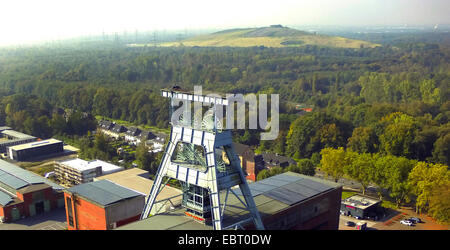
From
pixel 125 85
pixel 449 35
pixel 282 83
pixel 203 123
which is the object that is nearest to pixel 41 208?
pixel 203 123

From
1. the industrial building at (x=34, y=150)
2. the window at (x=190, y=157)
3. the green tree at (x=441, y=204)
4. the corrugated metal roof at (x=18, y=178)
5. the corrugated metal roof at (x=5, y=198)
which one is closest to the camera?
the window at (x=190, y=157)

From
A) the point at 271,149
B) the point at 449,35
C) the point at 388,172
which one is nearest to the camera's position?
the point at 388,172

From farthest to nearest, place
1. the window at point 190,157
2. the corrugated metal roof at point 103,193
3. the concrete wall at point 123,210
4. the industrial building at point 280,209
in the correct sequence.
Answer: the corrugated metal roof at point 103,193 → the concrete wall at point 123,210 → the window at point 190,157 → the industrial building at point 280,209

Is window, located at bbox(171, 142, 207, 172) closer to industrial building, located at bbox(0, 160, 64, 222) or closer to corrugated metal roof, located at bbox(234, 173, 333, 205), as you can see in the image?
corrugated metal roof, located at bbox(234, 173, 333, 205)

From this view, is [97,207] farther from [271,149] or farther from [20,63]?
[20,63]

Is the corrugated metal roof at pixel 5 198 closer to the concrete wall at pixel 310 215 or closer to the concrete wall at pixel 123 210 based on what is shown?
the concrete wall at pixel 123 210

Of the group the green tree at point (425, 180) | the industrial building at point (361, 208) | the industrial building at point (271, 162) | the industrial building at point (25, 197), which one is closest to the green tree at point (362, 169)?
the industrial building at point (361, 208)

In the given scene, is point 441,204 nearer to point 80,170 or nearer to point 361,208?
point 361,208
